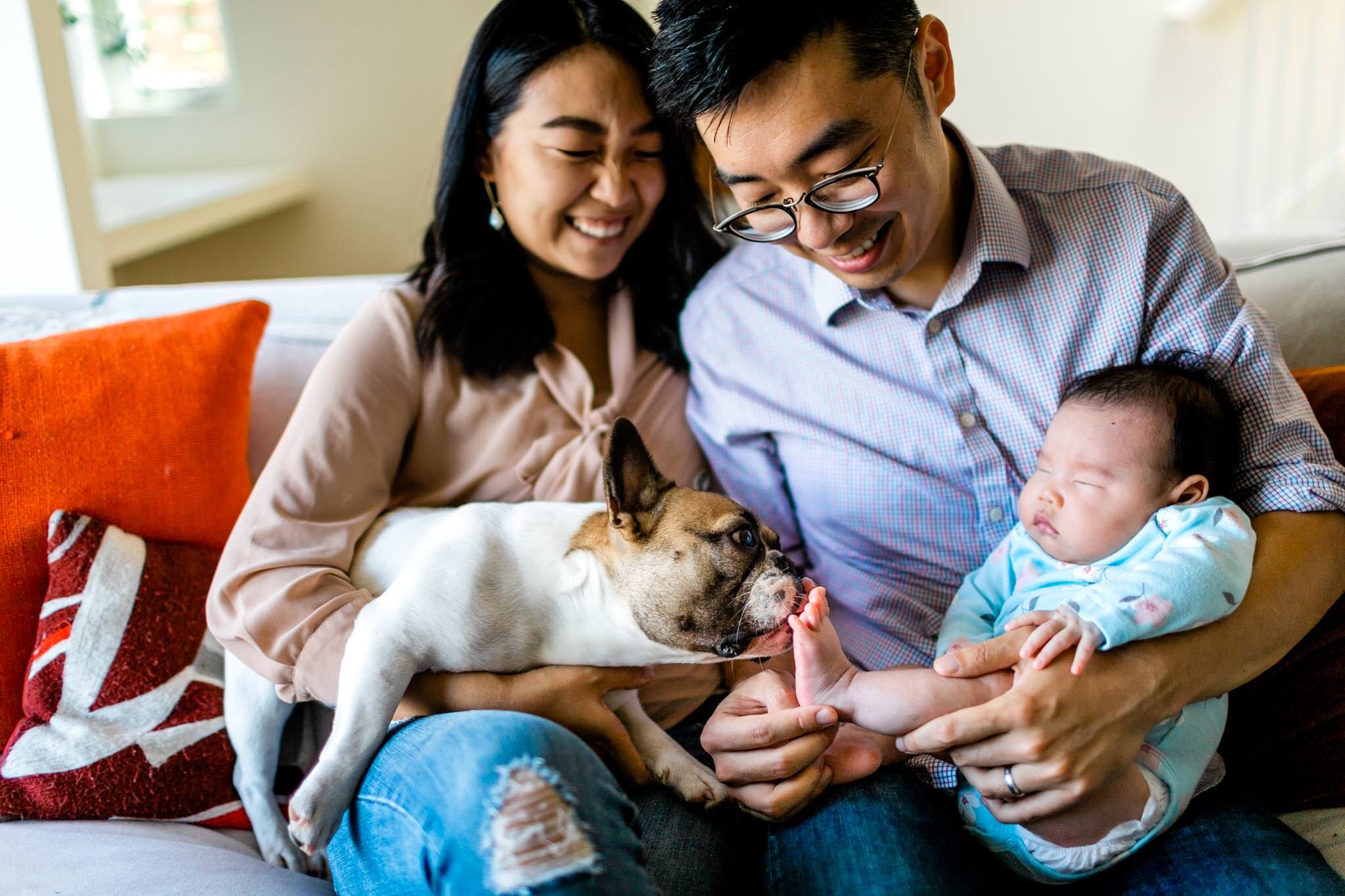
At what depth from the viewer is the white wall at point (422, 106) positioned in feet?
11.5

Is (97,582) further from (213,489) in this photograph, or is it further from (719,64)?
(719,64)

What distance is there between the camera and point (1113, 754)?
1142mm

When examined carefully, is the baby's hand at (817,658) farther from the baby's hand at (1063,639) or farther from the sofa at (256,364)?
the sofa at (256,364)

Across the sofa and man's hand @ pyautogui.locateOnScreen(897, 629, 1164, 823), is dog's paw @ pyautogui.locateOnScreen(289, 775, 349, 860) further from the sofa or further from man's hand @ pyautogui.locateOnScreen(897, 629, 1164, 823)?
man's hand @ pyautogui.locateOnScreen(897, 629, 1164, 823)

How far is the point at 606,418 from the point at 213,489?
0.63 m

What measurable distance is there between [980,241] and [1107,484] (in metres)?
0.39

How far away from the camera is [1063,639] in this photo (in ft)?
3.75

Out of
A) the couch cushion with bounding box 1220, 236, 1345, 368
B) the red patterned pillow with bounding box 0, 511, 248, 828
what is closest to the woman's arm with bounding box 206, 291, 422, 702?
the red patterned pillow with bounding box 0, 511, 248, 828

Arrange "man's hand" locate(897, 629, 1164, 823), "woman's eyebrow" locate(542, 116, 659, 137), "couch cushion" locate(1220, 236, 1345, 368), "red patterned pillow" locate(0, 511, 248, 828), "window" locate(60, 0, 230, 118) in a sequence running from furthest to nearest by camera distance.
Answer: "window" locate(60, 0, 230, 118), "couch cushion" locate(1220, 236, 1345, 368), "woman's eyebrow" locate(542, 116, 659, 137), "red patterned pillow" locate(0, 511, 248, 828), "man's hand" locate(897, 629, 1164, 823)

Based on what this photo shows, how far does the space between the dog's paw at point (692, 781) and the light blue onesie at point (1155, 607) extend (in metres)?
0.33

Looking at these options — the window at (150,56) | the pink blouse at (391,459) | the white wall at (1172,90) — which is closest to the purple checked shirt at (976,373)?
the pink blouse at (391,459)

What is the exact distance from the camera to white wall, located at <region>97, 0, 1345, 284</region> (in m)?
3.51

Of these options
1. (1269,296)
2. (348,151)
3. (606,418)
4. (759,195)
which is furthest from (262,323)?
(348,151)

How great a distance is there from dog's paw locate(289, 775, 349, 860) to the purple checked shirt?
76 cm
